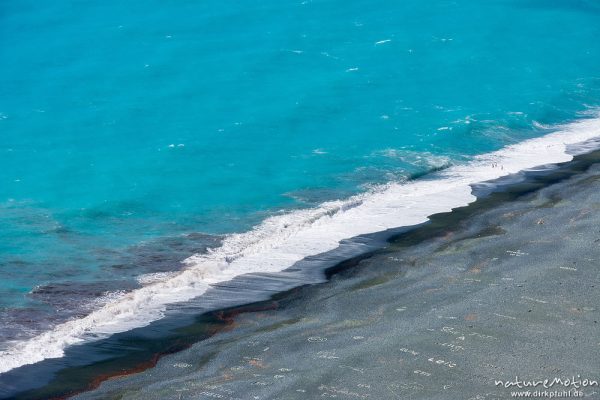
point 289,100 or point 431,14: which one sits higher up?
point 431,14

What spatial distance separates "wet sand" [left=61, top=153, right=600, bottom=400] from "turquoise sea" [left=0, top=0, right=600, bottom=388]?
6.61ft

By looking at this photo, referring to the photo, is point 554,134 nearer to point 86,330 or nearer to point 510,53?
point 510,53

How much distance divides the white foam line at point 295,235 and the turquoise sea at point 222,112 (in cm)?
21

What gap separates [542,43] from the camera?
21031mm

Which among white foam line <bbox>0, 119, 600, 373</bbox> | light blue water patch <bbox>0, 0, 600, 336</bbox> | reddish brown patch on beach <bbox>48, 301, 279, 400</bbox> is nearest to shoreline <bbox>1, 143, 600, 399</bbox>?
reddish brown patch on beach <bbox>48, 301, 279, 400</bbox>

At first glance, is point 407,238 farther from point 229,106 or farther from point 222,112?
point 229,106

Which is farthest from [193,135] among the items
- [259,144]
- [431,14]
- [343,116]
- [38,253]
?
[431,14]

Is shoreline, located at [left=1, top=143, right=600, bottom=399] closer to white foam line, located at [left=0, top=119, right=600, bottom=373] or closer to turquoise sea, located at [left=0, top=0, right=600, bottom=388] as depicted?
white foam line, located at [left=0, top=119, right=600, bottom=373]

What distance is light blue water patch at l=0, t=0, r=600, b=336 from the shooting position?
13562mm

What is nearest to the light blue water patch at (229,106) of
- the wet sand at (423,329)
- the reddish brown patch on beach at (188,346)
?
the reddish brown patch on beach at (188,346)

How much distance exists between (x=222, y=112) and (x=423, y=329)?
995 cm

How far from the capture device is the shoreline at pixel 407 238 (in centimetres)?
880

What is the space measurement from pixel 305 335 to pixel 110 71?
40.4ft

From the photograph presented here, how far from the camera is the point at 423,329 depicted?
8.63m
